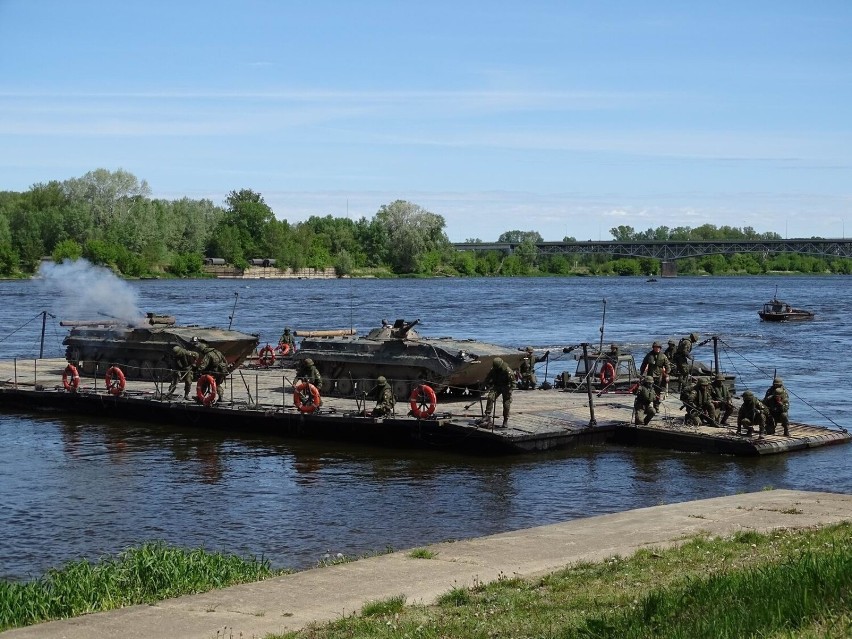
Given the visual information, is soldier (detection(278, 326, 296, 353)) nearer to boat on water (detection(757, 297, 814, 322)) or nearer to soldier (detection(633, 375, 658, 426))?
soldier (detection(633, 375, 658, 426))

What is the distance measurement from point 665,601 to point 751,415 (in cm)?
1899

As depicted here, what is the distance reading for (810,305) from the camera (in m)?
119

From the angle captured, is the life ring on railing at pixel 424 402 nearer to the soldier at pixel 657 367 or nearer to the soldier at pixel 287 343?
the soldier at pixel 657 367

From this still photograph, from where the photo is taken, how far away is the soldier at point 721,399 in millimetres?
30000

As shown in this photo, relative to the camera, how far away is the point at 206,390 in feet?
108

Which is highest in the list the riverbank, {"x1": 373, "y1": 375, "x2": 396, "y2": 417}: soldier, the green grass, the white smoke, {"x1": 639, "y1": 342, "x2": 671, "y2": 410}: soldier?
the white smoke

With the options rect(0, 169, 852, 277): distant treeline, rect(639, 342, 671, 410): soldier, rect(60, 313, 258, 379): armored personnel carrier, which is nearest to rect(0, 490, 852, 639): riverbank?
rect(639, 342, 671, 410): soldier

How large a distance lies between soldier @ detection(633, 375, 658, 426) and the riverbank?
9.40 m

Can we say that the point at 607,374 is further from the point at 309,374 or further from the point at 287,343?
the point at 287,343

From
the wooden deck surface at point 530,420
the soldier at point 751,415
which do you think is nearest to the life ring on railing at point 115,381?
the wooden deck surface at point 530,420

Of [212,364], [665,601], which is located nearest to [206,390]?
[212,364]

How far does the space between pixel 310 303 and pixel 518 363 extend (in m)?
82.7

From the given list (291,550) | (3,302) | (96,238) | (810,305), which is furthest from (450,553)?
(96,238)

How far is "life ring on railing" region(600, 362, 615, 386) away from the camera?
36.7m
